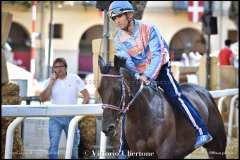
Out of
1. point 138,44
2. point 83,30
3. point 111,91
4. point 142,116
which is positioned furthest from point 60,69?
point 83,30

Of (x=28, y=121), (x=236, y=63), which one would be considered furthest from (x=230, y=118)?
(x=236, y=63)

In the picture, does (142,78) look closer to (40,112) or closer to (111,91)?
(111,91)

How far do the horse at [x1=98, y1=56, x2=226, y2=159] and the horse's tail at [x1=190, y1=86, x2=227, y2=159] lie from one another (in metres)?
1.20

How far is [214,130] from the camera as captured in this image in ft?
26.9

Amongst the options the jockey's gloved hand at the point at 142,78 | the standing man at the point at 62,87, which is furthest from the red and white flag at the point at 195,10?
the jockey's gloved hand at the point at 142,78

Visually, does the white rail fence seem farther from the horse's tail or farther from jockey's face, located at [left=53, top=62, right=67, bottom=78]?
jockey's face, located at [left=53, top=62, right=67, bottom=78]

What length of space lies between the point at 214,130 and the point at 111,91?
247cm

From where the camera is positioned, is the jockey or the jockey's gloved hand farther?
the jockey

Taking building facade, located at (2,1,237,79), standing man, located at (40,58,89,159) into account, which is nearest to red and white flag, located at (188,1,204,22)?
standing man, located at (40,58,89,159)

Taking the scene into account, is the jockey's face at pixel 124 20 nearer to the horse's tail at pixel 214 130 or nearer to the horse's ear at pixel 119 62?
the horse's ear at pixel 119 62

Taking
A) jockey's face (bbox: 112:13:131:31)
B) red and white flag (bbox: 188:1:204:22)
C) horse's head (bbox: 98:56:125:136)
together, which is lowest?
horse's head (bbox: 98:56:125:136)

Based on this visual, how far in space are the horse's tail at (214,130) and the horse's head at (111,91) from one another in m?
2.16

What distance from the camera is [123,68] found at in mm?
→ 6188

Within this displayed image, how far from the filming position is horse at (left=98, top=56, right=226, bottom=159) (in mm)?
6070
